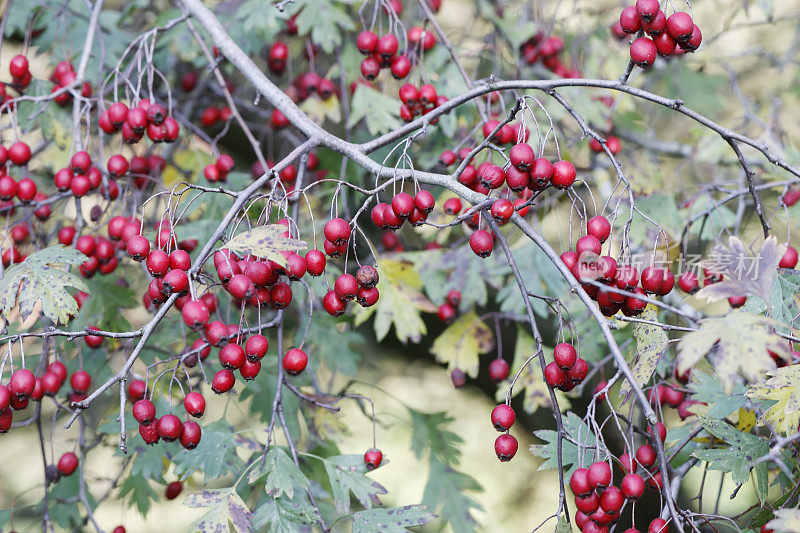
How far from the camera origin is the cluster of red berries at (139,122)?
197 cm

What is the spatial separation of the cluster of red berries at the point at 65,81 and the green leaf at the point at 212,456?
122cm

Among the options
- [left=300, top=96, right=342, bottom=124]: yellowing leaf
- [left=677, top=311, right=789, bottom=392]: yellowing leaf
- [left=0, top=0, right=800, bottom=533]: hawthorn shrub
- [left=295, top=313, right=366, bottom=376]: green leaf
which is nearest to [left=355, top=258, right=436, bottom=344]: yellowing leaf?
[left=0, top=0, right=800, bottom=533]: hawthorn shrub

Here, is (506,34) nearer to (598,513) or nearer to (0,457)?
(598,513)

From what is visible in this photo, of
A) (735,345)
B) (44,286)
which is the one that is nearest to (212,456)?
(44,286)

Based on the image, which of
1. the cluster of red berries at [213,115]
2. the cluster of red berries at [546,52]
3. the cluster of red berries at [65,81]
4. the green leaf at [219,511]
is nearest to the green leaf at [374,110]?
the cluster of red berries at [213,115]

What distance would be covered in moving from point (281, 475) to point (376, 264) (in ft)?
1.96

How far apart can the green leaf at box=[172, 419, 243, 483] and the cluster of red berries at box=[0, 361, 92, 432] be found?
0.42 metres

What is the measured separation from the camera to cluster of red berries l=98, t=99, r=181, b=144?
6.45 feet

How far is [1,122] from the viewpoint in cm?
277

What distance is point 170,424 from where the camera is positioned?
4.94 feet

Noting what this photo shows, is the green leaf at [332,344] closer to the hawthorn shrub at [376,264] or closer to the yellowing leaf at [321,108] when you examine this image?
the hawthorn shrub at [376,264]

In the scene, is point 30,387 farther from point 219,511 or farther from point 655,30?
point 655,30

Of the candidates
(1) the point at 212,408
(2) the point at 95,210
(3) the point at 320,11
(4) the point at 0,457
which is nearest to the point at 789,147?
(3) the point at 320,11

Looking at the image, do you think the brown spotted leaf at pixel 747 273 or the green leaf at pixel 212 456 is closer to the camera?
the brown spotted leaf at pixel 747 273
